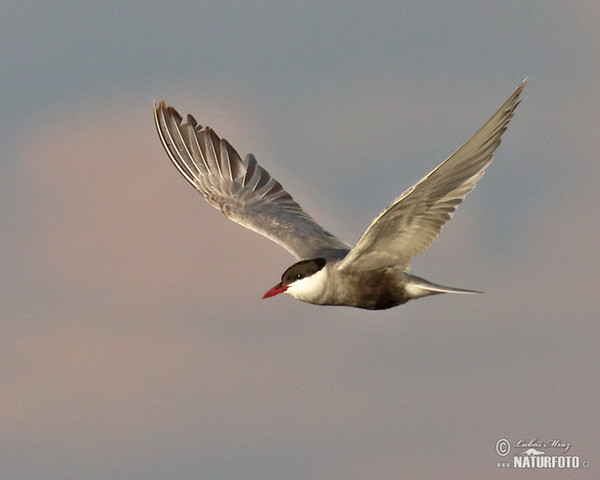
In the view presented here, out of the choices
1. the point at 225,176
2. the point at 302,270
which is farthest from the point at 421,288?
the point at 225,176

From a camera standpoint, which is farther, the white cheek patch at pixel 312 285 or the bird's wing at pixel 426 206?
the white cheek patch at pixel 312 285

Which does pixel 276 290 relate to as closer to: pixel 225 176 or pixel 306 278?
pixel 306 278

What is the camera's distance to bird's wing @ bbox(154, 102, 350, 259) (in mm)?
18359

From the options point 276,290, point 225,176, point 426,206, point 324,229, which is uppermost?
point 225,176

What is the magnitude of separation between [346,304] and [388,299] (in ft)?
1.97

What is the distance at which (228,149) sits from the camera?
19.5 metres

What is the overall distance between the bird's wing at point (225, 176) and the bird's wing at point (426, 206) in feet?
10.4

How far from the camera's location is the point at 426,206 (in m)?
14.3

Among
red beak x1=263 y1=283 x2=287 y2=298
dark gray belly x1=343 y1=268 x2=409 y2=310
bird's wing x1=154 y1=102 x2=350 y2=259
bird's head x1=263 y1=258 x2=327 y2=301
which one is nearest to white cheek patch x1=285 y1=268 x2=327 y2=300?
bird's head x1=263 y1=258 x2=327 y2=301

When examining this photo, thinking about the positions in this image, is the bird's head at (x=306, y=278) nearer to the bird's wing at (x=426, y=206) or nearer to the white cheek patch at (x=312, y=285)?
the white cheek patch at (x=312, y=285)

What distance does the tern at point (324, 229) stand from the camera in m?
13.8

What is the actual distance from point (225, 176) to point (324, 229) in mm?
2443

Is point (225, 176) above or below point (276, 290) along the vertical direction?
above

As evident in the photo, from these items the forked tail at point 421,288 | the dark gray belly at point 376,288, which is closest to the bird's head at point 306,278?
the dark gray belly at point 376,288
